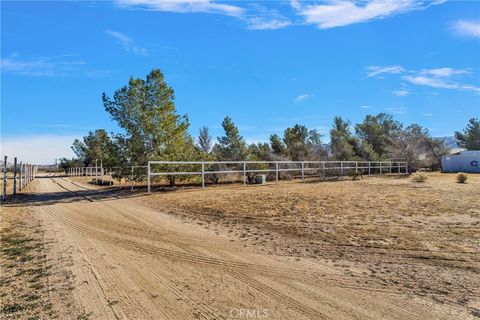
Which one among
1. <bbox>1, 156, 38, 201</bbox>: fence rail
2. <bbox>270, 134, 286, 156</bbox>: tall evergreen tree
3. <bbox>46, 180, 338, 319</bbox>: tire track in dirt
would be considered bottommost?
<bbox>46, 180, 338, 319</bbox>: tire track in dirt

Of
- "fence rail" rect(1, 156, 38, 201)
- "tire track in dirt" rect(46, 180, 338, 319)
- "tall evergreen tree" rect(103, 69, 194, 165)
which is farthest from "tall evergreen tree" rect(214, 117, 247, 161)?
"tire track in dirt" rect(46, 180, 338, 319)

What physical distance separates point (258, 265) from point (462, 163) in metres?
38.8

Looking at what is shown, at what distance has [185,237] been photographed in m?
6.25

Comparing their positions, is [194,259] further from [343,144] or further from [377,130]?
[377,130]

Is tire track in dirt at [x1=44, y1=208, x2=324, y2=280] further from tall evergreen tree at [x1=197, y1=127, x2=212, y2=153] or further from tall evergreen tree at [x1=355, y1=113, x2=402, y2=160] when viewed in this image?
tall evergreen tree at [x1=355, y1=113, x2=402, y2=160]

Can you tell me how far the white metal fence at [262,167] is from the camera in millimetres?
15742

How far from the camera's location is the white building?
35500 millimetres

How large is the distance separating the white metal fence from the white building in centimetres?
760

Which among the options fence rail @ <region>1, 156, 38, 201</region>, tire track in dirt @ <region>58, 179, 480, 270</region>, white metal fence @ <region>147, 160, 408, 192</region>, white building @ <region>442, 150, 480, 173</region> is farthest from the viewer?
white building @ <region>442, 150, 480, 173</region>

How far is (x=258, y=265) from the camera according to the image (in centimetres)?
454

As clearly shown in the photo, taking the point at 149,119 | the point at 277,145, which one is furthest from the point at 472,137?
the point at 149,119

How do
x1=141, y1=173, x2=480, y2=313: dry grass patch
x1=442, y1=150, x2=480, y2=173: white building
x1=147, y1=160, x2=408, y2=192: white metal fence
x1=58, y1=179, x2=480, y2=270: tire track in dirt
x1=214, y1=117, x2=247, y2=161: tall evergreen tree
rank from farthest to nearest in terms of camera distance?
1. x1=442, y1=150, x2=480, y2=173: white building
2. x1=214, y1=117, x2=247, y2=161: tall evergreen tree
3. x1=147, y1=160, x2=408, y2=192: white metal fence
4. x1=58, y1=179, x2=480, y2=270: tire track in dirt
5. x1=141, y1=173, x2=480, y2=313: dry grass patch

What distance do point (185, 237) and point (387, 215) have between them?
15.3 ft

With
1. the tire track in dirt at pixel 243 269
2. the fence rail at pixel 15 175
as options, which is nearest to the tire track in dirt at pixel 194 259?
the tire track in dirt at pixel 243 269
